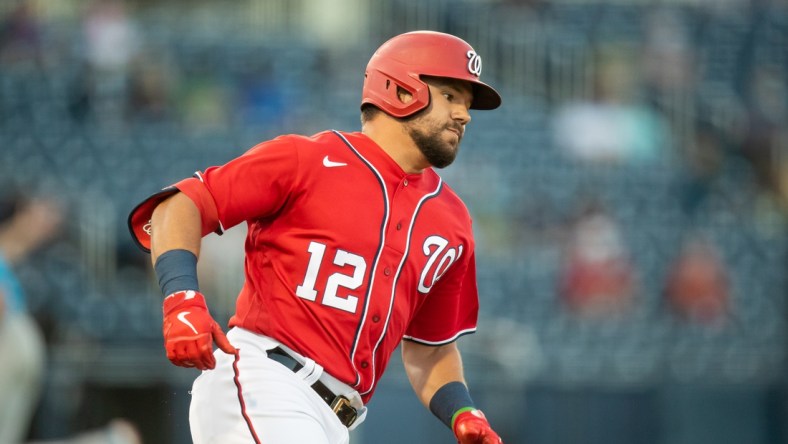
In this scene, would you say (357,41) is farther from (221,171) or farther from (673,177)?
(221,171)

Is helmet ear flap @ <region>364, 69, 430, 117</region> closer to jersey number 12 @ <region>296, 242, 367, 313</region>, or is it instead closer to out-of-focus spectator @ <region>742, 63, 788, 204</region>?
jersey number 12 @ <region>296, 242, 367, 313</region>

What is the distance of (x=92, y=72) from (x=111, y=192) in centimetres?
126

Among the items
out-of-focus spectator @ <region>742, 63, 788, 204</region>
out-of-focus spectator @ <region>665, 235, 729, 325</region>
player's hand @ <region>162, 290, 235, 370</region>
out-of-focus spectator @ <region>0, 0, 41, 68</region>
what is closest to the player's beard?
player's hand @ <region>162, 290, 235, 370</region>

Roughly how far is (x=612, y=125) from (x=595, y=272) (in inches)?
78.9

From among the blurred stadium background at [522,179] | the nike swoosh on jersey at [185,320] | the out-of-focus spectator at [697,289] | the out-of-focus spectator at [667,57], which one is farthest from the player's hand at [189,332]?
the out-of-focus spectator at [667,57]

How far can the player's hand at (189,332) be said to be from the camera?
132 inches

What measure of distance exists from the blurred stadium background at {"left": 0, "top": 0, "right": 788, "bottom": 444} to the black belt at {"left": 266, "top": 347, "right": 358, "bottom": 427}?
16.5 feet

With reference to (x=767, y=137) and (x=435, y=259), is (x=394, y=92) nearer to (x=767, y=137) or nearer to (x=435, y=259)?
(x=435, y=259)

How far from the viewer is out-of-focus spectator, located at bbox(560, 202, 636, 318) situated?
11.0 metres

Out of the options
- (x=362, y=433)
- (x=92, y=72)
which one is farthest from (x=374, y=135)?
(x=92, y=72)

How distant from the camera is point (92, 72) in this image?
11.7 meters

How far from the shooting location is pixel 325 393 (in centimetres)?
392

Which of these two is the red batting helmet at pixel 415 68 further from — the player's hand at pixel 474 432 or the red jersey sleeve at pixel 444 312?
the player's hand at pixel 474 432

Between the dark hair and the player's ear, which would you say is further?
the dark hair
